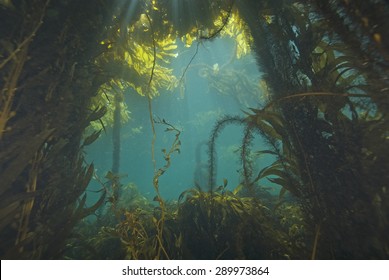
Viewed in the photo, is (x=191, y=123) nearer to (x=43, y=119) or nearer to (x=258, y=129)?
(x=258, y=129)

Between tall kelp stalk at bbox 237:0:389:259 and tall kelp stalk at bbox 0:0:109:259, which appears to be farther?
tall kelp stalk at bbox 0:0:109:259

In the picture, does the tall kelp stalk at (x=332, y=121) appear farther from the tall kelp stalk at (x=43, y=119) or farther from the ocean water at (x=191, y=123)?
the ocean water at (x=191, y=123)

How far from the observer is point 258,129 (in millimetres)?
3059

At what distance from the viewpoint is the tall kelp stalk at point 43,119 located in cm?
200

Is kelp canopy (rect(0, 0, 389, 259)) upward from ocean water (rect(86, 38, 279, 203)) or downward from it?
downward

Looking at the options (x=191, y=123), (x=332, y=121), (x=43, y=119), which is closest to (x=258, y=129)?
(x=332, y=121)

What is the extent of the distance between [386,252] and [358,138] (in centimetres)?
94

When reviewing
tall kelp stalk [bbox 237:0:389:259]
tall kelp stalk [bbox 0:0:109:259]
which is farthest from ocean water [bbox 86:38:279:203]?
Answer: tall kelp stalk [bbox 237:0:389:259]

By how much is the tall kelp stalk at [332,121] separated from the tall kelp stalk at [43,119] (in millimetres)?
1858

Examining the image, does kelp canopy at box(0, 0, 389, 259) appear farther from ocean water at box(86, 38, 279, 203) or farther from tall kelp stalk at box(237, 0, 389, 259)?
ocean water at box(86, 38, 279, 203)

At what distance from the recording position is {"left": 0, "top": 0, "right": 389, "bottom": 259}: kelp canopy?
6.36ft

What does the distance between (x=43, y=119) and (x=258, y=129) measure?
219 centimetres

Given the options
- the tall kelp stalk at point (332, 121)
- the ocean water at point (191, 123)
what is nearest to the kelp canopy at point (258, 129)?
the tall kelp stalk at point (332, 121)
